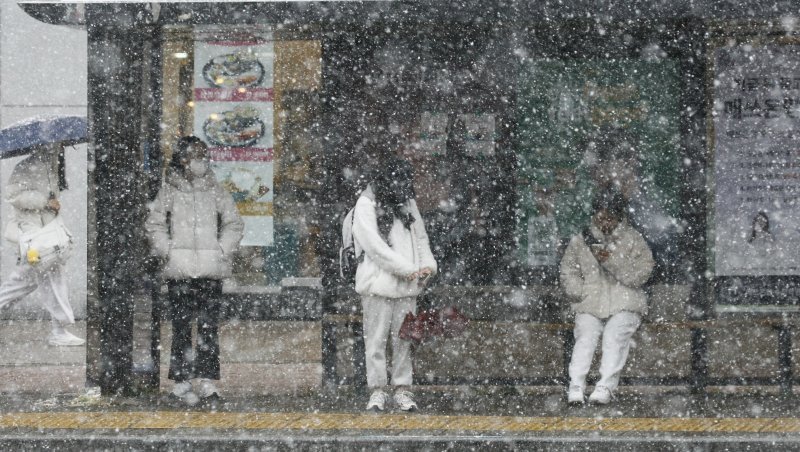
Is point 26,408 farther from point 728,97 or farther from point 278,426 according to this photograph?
point 728,97

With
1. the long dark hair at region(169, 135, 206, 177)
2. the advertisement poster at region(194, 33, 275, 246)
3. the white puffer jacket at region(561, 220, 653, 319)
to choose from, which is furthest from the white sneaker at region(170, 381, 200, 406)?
the white puffer jacket at region(561, 220, 653, 319)

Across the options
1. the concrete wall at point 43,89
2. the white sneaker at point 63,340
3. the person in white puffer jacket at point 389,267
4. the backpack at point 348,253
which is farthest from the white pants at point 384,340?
the concrete wall at point 43,89

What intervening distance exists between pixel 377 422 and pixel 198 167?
2175mm

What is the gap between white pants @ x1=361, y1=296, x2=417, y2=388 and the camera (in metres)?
7.54

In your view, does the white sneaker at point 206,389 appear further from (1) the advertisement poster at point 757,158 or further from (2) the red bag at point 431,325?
(1) the advertisement poster at point 757,158

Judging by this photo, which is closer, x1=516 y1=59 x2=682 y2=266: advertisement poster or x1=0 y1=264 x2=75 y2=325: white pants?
x1=516 y1=59 x2=682 y2=266: advertisement poster

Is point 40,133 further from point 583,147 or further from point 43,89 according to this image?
point 43,89

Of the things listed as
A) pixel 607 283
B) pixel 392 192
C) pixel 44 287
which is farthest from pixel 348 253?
pixel 44 287

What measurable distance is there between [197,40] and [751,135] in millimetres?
Result: 4444

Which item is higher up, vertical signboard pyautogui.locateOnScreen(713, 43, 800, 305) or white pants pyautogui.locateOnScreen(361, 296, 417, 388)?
vertical signboard pyautogui.locateOnScreen(713, 43, 800, 305)

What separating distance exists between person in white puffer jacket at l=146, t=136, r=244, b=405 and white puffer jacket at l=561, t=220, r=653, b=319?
2.32 metres

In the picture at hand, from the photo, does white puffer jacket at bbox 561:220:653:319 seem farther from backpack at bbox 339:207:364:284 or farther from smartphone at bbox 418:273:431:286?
backpack at bbox 339:207:364:284

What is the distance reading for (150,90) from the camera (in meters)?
8.03

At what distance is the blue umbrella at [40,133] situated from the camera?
31.4 ft
